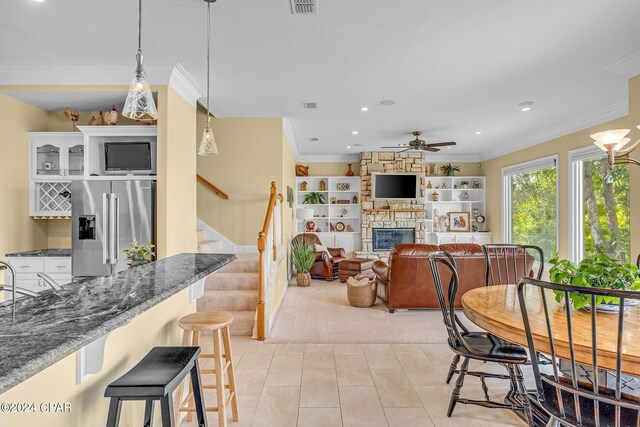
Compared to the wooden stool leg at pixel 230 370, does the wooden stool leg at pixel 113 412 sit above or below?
above

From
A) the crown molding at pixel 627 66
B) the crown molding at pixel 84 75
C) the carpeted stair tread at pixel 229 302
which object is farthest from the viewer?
the carpeted stair tread at pixel 229 302

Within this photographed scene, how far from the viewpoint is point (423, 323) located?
13.7 feet

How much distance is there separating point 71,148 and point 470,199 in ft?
26.7

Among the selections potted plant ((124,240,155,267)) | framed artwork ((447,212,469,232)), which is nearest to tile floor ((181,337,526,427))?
potted plant ((124,240,155,267))

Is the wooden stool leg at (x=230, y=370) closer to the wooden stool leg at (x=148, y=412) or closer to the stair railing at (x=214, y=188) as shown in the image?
the wooden stool leg at (x=148, y=412)

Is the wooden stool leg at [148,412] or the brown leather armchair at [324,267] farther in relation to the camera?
the brown leather armchair at [324,267]

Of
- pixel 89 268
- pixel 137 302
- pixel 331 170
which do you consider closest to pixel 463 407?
pixel 137 302

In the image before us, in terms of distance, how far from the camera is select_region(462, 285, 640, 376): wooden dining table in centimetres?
133

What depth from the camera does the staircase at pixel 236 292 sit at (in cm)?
386

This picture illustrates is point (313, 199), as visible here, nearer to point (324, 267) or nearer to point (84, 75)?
point (324, 267)

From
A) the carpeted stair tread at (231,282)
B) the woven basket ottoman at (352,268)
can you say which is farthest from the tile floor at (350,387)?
the woven basket ottoman at (352,268)

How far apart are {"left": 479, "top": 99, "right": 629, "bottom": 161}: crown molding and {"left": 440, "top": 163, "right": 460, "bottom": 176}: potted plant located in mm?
1188

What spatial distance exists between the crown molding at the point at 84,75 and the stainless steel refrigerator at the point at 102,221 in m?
1.00

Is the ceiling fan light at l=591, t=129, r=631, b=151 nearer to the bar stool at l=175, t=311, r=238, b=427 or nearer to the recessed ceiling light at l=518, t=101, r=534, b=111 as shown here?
the recessed ceiling light at l=518, t=101, r=534, b=111
